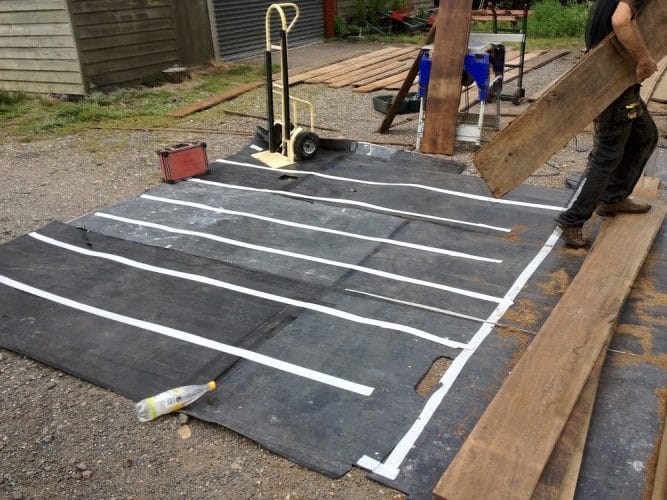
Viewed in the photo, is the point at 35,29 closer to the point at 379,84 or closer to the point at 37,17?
the point at 37,17

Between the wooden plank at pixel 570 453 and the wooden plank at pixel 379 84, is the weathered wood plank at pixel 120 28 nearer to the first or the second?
the wooden plank at pixel 379 84

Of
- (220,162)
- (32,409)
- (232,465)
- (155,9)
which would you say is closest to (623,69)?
(232,465)

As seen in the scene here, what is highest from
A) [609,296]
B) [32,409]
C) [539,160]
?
[539,160]

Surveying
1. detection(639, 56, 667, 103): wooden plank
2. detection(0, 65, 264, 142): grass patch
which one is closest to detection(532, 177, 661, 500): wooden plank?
detection(639, 56, 667, 103): wooden plank

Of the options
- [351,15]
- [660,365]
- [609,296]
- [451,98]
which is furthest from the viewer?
[351,15]

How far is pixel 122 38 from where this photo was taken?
934 centimetres

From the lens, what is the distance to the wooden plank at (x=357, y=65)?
1017cm

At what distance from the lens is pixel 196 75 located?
35.0ft

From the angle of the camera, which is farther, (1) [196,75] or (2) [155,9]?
(1) [196,75]

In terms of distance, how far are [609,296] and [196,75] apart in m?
9.21

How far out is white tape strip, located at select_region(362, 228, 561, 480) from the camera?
2439 mm

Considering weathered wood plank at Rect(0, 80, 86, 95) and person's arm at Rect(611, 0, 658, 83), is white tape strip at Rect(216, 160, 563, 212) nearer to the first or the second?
person's arm at Rect(611, 0, 658, 83)

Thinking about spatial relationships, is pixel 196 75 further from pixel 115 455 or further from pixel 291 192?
pixel 115 455

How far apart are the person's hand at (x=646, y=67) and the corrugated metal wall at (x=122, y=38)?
26.3 feet
